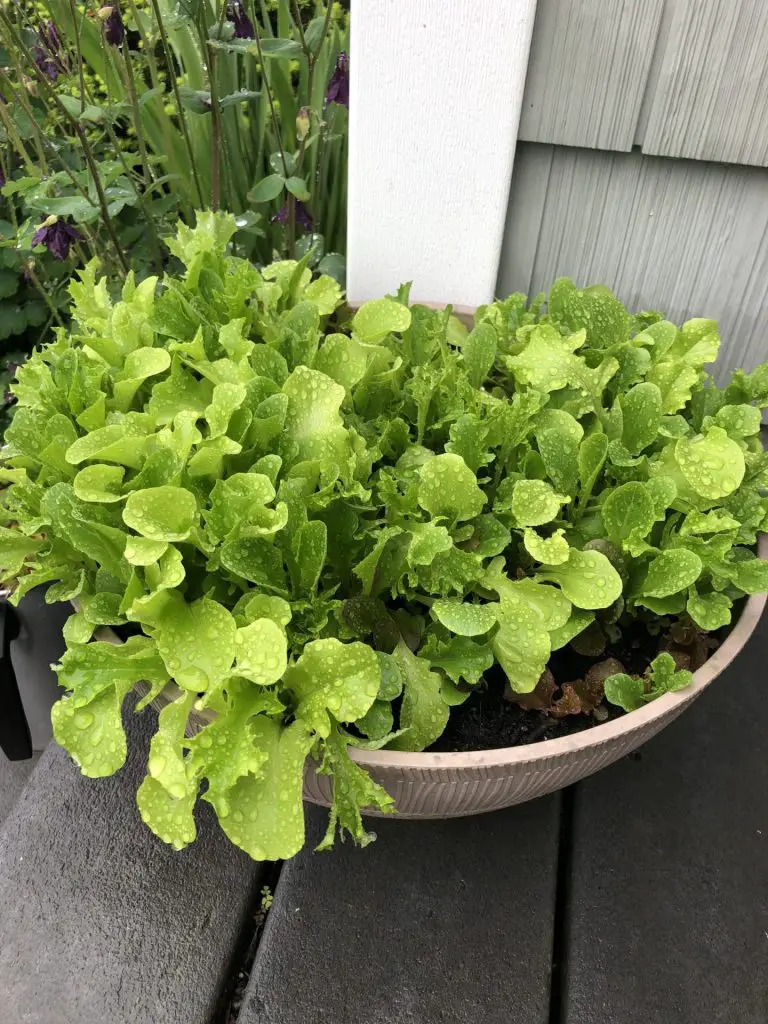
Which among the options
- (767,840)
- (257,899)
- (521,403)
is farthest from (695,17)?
(257,899)

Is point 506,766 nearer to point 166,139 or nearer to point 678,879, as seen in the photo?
point 678,879

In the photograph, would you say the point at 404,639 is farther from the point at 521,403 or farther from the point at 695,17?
the point at 695,17

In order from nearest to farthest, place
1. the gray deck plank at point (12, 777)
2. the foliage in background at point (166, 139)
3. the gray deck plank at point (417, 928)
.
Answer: the gray deck plank at point (417, 928) < the foliage in background at point (166, 139) < the gray deck plank at point (12, 777)

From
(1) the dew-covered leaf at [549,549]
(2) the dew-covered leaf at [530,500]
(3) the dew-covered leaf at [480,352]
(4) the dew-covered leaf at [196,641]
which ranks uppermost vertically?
(3) the dew-covered leaf at [480,352]

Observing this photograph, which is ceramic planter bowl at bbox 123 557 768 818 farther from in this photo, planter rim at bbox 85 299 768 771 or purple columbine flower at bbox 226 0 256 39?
purple columbine flower at bbox 226 0 256 39

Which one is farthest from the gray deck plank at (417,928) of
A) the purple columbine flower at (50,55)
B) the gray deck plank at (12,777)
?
the purple columbine flower at (50,55)

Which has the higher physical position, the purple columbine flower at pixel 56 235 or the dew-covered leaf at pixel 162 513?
the purple columbine flower at pixel 56 235

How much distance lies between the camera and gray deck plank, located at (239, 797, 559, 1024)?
77 cm

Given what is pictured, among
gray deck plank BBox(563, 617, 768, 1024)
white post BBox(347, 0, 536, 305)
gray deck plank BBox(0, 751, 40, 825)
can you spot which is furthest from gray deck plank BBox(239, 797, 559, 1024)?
white post BBox(347, 0, 536, 305)

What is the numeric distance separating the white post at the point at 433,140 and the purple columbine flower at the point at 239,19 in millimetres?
226

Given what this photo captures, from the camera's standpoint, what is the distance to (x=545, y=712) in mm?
747

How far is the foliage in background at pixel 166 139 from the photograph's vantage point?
1.00 meters

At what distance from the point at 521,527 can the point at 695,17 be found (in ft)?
2.13

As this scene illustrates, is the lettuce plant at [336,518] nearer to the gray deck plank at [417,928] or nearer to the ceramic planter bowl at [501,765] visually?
the ceramic planter bowl at [501,765]
